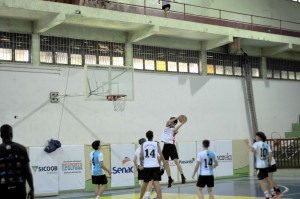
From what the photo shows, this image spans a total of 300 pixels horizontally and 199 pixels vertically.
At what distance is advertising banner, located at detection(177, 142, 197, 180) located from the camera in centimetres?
2305

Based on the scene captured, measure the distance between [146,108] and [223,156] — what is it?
536cm

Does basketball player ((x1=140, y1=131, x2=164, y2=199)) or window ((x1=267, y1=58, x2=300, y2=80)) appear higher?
window ((x1=267, y1=58, x2=300, y2=80))

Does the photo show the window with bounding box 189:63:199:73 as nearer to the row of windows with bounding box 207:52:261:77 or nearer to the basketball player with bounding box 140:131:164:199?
the row of windows with bounding box 207:52:261:77

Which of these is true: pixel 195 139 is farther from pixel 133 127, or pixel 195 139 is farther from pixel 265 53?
pixel 265 53

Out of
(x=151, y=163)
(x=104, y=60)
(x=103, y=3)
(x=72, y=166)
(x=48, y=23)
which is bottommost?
(x=72, y=166)

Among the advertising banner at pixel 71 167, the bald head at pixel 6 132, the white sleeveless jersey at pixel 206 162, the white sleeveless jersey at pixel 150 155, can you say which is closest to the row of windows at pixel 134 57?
the advertising banner at pixel 71 167

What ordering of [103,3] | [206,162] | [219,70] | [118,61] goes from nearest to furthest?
[206,162] < [103,3] < [118,61] < [219,70]

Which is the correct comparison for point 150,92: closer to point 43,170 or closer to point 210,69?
point 210,69

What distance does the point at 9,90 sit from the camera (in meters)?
19.0

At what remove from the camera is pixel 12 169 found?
6.96 meters

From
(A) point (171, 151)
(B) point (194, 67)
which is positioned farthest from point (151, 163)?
(B) point (194, 67)

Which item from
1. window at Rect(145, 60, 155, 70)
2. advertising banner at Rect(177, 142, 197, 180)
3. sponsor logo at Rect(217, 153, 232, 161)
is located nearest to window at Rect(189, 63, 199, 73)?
window at Rect(145, 60, 155, 70)

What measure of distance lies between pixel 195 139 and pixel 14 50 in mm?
10500

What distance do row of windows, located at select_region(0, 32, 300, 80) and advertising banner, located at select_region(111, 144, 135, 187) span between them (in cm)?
415
